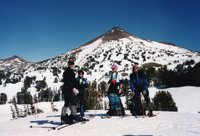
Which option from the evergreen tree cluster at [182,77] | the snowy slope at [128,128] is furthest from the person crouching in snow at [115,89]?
the evergreen tree cluster at [182,77]

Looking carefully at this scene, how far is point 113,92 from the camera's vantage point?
17.5m

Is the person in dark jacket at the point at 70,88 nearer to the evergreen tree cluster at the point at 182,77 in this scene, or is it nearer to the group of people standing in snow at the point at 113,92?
the group of people standing in snow at the point at 113,92

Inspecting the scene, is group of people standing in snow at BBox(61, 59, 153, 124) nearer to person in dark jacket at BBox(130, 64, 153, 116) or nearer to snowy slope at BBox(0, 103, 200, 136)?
person in dark jacket at BBox(130, 64, 153, 116)

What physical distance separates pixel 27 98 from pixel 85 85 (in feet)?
410

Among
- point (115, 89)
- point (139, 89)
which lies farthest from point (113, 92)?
point (139, 89)

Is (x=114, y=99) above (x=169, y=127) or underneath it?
above

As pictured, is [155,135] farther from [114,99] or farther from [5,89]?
[5,89]

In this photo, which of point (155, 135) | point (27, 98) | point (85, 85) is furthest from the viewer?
point (27, 98)

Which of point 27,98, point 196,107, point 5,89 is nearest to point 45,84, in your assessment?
point 5,89

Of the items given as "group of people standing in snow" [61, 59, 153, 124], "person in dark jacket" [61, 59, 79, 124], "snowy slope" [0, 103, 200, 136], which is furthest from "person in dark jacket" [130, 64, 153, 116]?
"person in dark jacket" [61, 59, 79, 124]

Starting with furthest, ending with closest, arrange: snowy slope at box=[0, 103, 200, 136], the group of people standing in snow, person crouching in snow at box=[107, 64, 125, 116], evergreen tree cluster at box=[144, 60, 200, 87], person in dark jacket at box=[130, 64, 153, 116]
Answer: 1. evergreen tree cluster at box=[144, 60, 200, 87]
2. person crouching in snow at box=[107, 64, 125, 116]
3. person in dark jacket at box=[130, 64, 153, 116]
4. the group of people standing in snow
5. snowy slope at box=[0, 103, 200, 136]

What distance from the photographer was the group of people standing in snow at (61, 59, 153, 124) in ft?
48.9

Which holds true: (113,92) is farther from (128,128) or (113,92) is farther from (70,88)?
(128,128)

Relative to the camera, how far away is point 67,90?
48.9 feet
